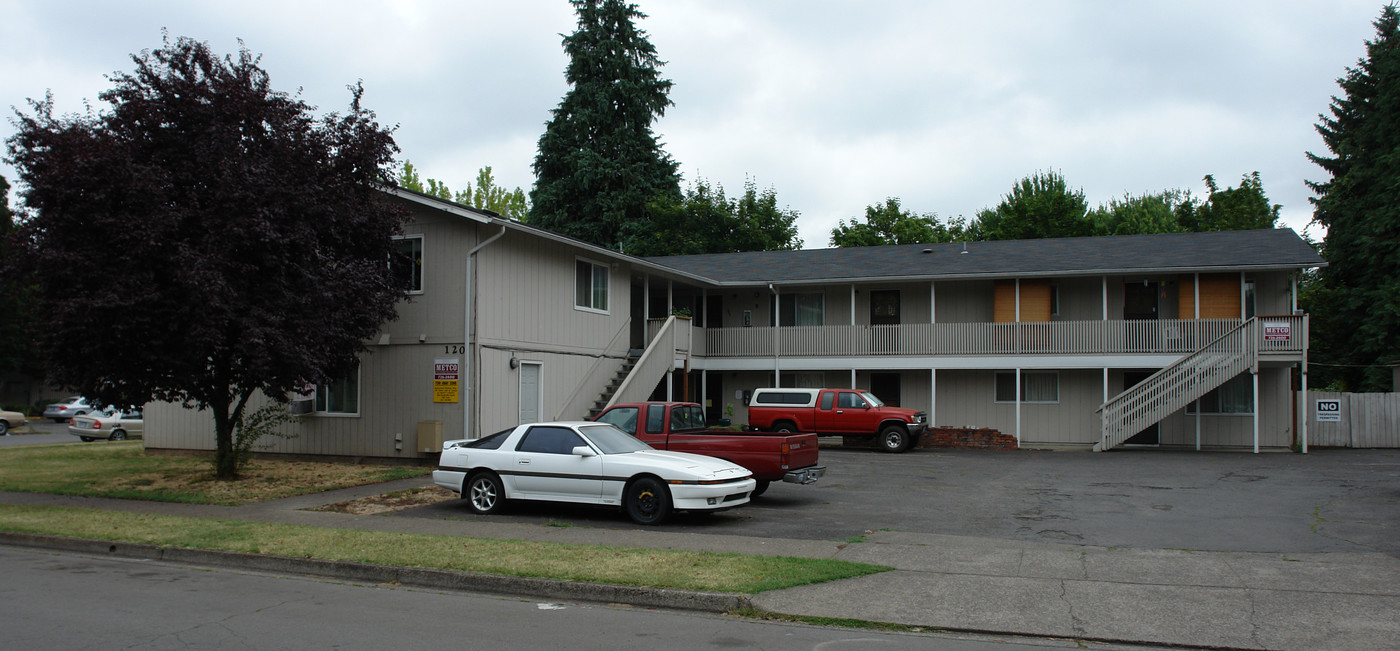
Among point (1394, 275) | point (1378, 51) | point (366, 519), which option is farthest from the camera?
point (1378, 51)

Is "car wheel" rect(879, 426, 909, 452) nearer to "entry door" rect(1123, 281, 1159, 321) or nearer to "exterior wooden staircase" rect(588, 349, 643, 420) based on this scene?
"exterior wooden staircase" rect(588, 349, 643, 420)

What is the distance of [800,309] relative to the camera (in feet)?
99.4

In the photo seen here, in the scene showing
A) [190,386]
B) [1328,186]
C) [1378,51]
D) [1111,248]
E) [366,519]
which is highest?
[1378,51]

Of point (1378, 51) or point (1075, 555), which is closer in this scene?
point (1075, 555)

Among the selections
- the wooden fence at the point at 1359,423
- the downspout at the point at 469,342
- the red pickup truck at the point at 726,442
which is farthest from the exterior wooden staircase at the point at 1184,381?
the downspout at the point at 469,342

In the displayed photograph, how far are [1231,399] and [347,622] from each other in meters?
25.3

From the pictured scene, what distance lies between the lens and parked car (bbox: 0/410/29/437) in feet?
115

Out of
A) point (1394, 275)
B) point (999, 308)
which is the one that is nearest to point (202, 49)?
point (999, 308)

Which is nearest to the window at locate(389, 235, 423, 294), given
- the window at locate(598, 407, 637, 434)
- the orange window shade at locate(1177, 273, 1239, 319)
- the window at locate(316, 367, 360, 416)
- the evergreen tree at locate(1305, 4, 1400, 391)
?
the window at locate(316, 367, 360, 416)

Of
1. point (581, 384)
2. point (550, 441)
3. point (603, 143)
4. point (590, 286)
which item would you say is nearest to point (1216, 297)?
point (590, 286)

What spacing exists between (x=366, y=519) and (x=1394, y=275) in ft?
120

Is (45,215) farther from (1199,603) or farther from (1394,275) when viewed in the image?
(1394,275)

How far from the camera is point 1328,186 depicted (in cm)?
4256

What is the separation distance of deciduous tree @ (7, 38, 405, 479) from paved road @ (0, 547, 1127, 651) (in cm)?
588
